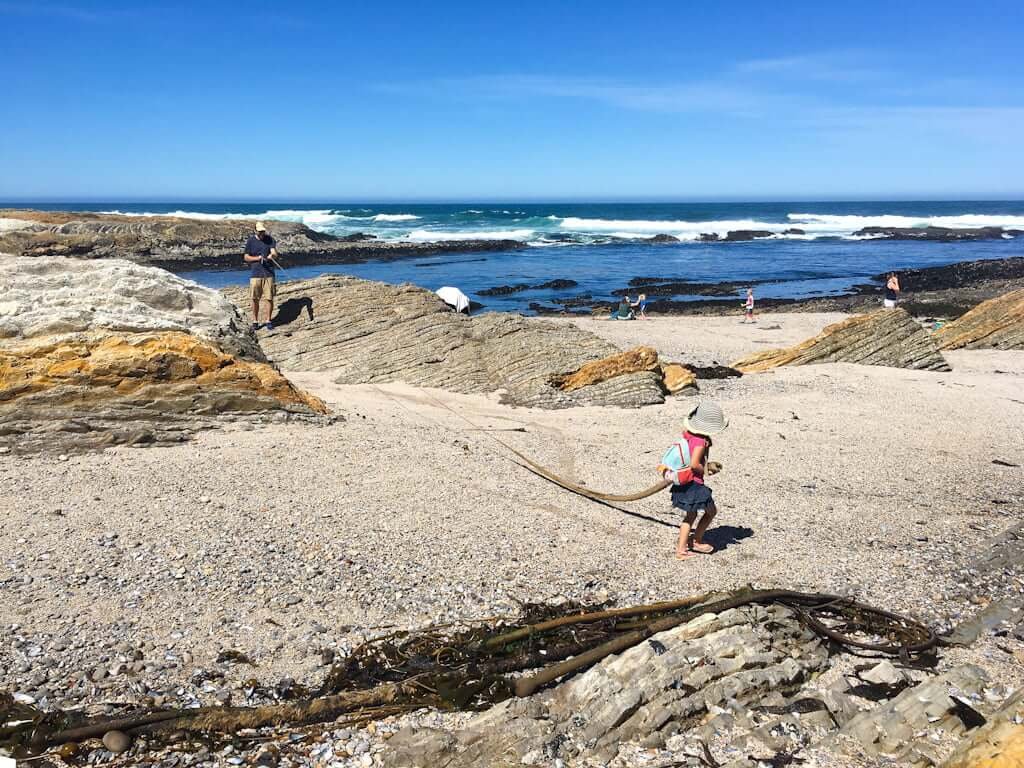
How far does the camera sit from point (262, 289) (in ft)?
42.8

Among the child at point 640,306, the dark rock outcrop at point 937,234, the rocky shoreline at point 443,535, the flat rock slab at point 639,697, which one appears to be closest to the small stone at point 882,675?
the rocky shoreline at point 443,535


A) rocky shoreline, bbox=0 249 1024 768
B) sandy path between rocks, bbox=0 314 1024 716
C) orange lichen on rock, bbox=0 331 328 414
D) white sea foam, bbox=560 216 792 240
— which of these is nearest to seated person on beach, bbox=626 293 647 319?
rocky shoreline, bbox=0 249 1024 768

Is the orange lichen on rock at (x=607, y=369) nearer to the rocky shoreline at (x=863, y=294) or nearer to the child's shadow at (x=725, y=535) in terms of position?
the child's shadow at (x=725, y=535)

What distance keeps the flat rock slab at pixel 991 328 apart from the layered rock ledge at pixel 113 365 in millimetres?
14274

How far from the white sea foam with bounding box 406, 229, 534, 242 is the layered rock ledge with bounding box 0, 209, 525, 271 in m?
5.31

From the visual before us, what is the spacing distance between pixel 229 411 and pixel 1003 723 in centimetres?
743

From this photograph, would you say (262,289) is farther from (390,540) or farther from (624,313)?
(624,313)

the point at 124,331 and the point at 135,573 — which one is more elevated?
the point at 124,331

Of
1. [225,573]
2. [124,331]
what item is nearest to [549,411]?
[124,331]

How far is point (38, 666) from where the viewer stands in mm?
4223

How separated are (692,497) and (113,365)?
19.8 ft

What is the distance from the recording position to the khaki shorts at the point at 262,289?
12781 mm

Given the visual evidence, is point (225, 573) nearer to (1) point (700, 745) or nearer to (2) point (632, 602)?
(2) point (632, 602)

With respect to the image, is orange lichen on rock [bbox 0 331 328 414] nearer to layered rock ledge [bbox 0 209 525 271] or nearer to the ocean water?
the ocean water
